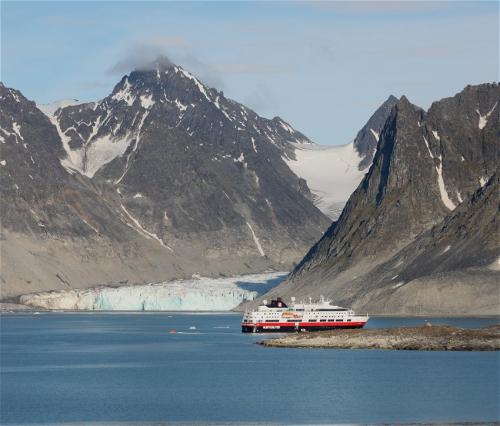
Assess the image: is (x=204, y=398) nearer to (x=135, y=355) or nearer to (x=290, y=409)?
(x=290, y=409)

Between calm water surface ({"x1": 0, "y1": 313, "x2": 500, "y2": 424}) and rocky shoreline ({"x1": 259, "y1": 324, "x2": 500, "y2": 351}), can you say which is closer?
calm water surface ({"x1": 0, "y1": 313, "x2": 500, "y2": 424})

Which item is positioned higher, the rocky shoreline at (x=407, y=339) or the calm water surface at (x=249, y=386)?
the rocky shoreline at (x=407, y=339)

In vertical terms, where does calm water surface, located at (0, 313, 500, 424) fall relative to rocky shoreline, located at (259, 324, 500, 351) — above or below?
below

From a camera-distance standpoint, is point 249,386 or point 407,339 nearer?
point 249,386

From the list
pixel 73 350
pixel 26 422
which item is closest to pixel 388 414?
pixel 26 422
